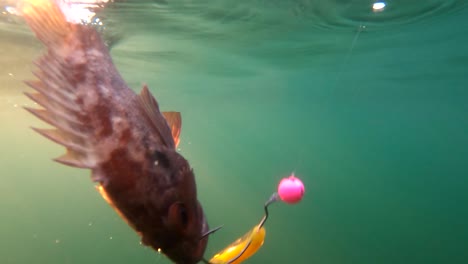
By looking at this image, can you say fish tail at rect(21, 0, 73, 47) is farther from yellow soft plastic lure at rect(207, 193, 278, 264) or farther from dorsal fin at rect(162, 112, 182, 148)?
yellow soft plastic lure at rect(207, 193, 278, 264)

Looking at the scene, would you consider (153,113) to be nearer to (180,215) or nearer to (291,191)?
(180,215)

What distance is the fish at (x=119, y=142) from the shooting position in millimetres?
2156

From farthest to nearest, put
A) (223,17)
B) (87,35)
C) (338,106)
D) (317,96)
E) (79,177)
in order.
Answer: (79,177) → (338,106) → (317,96) → (223,17) → (87,35)

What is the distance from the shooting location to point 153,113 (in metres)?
2.37

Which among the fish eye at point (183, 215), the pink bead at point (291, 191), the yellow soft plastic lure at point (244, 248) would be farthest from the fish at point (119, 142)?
the pink bead at point (291, 191)

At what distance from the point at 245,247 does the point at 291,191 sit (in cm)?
87

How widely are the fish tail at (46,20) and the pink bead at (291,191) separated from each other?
1.85 m

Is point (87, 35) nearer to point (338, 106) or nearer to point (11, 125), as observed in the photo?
point (338, 106)

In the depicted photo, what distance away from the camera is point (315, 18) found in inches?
539

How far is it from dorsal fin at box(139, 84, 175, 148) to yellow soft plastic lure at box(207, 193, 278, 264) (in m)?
0.73

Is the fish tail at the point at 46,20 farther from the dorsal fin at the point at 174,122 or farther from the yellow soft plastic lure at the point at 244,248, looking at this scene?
the yellow soft plastic lure at the point at 244,248

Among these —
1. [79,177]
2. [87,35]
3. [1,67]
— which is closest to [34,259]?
[1,67]

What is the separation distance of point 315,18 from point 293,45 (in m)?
4.25

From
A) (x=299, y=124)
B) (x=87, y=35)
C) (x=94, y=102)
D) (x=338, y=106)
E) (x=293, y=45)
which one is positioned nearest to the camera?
(x=94, y=102)
